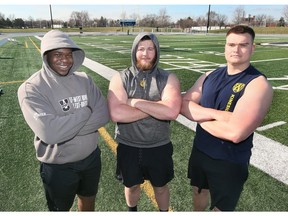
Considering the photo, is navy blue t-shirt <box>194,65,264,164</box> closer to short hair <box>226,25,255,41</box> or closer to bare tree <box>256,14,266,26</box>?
short hair <box>226,25,255,41</box>

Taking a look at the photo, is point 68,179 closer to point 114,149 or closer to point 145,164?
point 145,164

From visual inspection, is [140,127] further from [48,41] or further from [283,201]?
[283,201]

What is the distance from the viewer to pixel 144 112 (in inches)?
101

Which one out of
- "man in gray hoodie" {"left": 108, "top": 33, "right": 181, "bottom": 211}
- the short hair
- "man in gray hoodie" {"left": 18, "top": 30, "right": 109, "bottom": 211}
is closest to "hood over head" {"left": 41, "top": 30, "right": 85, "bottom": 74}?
"man in gray hoodie" {"left": 18, "top": 30, "right": 109, "bottom": 211}

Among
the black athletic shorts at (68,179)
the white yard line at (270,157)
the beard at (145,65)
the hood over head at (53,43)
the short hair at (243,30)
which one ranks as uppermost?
the short hair at (243,30)

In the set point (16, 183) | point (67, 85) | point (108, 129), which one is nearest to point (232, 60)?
point (67, 85)

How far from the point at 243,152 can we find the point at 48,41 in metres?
2.11

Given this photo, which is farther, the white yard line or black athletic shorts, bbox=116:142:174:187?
the white yard line

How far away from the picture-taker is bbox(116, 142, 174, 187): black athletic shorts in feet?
8.97

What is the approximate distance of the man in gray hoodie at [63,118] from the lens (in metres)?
2.24

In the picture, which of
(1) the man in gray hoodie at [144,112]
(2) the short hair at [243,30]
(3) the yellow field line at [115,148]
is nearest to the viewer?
(2) the short hair at [243,30]

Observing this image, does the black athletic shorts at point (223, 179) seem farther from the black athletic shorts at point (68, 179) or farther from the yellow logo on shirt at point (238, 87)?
the black athletic shorts at point (68, 179)

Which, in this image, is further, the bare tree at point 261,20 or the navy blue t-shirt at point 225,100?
the bare tree at point 261,20

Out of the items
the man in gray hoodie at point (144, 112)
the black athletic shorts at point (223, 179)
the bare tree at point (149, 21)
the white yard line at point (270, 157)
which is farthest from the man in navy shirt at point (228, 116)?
the bare tree at point (149, 21)
